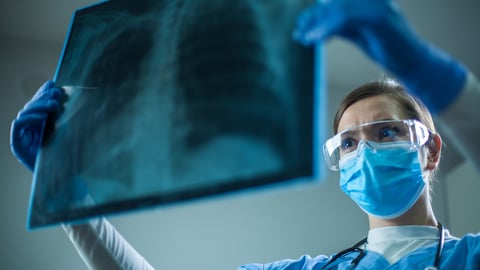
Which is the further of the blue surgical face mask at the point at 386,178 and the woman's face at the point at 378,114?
the woman's face at the point at 378,114

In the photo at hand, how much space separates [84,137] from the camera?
2.99ft

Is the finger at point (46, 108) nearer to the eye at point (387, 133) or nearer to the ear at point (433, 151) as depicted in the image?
the eye at point (387, 133)

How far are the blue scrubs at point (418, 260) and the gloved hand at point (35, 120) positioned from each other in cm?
69

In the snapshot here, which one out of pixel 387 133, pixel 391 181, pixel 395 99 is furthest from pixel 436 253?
pixel 395 99

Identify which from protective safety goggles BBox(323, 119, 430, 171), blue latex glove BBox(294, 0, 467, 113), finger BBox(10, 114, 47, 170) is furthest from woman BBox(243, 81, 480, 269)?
finger BBox(10, 114, 47, 170)

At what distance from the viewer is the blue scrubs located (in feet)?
3.59

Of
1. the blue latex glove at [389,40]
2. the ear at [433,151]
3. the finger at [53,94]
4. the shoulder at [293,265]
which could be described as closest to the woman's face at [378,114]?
the ear at [433,151]

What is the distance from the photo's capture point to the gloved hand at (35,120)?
1.01m

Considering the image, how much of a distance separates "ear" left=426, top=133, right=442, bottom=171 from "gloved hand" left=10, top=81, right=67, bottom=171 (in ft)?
3.24

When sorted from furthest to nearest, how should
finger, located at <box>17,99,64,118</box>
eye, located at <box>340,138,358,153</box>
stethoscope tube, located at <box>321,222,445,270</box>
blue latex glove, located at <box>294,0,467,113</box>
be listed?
eye, located at <box>340,138,358,153</box> < stethoscope tube, located at <box>321,222,445,270</box> < finger, located at <box>17,99,64,118</box> < blue latex glove, located at <box>294,0,467,113</box>

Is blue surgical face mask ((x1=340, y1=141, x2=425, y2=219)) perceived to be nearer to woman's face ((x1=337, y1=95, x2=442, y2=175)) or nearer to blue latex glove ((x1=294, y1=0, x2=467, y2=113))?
woman's face ((x1=337, y1=95, x2=442, y2=175))

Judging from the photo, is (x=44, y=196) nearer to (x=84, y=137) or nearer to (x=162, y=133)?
(x=84, y=137)

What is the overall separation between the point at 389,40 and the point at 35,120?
77 centimetres

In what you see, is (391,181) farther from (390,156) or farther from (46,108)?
(46,108)
